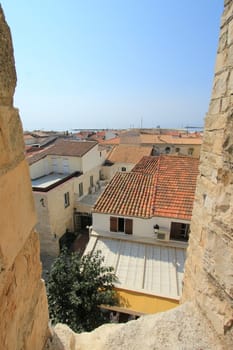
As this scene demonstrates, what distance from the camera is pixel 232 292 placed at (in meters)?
1.23

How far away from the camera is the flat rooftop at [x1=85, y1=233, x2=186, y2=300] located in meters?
Result: 5.91

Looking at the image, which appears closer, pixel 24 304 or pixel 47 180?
pixel 24 304

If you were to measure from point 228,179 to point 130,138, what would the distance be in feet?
85.6

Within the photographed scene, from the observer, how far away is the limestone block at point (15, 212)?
0.91m

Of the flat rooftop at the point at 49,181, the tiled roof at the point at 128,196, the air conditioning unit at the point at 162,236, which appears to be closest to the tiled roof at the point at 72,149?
the flat rooftop at the point at 49,181

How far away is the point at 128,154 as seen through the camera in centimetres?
1980

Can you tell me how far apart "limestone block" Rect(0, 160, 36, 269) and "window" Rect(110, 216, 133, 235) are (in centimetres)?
683

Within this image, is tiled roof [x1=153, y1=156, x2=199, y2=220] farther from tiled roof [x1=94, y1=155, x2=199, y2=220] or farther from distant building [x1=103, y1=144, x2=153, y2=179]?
distant building [x1=103, y1=144, x2=153, y2=179]

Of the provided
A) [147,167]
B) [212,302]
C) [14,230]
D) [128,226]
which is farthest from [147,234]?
[14,230]

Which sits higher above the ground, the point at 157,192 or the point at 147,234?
the point at 157,192

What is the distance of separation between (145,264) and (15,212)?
6431 millimetres

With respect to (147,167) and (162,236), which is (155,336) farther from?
(147,167)

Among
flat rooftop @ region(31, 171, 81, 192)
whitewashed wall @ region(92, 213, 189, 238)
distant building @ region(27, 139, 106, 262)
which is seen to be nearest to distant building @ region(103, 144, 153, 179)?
distant building @ region(27, 139, 106, 262)

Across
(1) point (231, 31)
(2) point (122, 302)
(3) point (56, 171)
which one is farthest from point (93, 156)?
(1) point (231, 31)
